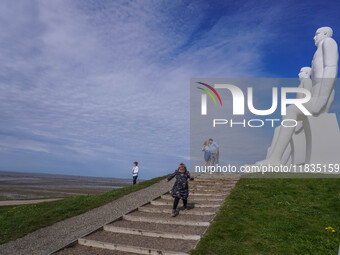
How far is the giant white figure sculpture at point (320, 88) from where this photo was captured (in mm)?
14656

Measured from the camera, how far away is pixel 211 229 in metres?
6.96

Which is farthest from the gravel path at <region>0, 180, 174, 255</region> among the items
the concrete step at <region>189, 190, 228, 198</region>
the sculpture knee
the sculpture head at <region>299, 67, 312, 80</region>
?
the sculpture head at <region>299, 67, 312, 80</region>

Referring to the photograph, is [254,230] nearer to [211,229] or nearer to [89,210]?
[211,229]

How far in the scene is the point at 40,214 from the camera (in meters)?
9.74

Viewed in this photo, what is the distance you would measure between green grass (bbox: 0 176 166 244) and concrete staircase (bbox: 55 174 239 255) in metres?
2.18

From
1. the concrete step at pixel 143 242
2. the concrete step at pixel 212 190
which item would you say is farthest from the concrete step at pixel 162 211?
the concrete step at pixel 212 190

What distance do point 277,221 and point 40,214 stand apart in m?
7.72

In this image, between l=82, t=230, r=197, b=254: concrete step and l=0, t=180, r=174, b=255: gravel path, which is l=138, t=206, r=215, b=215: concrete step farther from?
l=82, t=230, r=197, b=254: concrete step

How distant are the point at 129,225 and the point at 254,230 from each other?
346 cm

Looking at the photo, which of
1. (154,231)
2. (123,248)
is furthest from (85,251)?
(154,231)

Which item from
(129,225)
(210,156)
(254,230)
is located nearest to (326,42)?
(210,156)

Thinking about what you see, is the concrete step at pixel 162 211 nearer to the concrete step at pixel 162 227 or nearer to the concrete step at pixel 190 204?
the concrete step at pixel 190 204

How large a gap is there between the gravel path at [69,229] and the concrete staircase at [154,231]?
0.48 meters

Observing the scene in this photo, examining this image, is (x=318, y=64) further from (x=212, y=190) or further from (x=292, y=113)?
(x=212, y=190)
